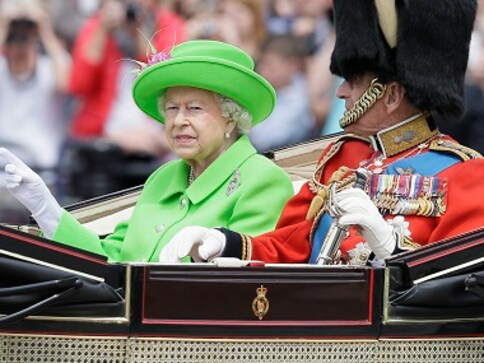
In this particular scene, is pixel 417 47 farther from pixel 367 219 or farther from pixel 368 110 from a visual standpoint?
pixel 367 219

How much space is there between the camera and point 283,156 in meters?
5.85

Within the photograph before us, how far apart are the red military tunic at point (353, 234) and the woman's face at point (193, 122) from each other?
313mm

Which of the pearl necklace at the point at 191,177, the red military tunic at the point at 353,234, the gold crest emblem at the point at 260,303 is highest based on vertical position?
the pearl necklace at the point at 191,177

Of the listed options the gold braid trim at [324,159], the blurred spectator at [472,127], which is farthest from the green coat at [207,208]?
the blurred spectator at [472,127]

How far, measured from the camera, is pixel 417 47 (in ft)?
16.2

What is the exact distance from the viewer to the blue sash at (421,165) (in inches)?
193

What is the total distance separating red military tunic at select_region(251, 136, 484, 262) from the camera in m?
4.75

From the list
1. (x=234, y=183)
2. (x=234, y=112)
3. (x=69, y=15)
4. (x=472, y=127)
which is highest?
(x=69, y=15)

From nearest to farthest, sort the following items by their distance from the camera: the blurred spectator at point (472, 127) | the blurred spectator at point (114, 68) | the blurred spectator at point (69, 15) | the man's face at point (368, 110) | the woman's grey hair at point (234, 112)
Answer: the man's face at point (368, 110) < the woman's grey hair at point (234, 112) < the blurred spectator at point (472, 127) < the blurred spectator at point (114, 68) < the blurred spectator at point (69, 15)

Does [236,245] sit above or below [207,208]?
below

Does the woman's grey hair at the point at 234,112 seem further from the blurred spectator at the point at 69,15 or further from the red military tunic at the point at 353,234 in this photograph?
the blurred spectator at the point at 69,15

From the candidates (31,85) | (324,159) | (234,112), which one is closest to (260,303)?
(324,159)

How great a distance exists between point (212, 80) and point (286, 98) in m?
3.75

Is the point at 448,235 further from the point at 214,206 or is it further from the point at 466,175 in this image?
the point at 214,206
